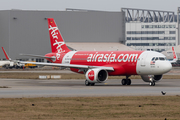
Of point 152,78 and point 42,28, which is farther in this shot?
point 42,28

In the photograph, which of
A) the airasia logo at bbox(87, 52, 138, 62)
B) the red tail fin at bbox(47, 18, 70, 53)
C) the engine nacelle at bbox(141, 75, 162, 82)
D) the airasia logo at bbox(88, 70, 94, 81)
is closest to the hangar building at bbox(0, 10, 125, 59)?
the red tail fin at bbox(47, 18, 70, 53)

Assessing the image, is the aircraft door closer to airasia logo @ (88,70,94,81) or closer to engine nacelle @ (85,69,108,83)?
engine nacelle @ (85,69,108,83)

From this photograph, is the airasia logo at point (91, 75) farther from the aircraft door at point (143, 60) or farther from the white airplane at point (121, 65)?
the aircraft door at point (143, 60)

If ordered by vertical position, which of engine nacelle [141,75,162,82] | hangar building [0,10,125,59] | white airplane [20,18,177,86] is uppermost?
hangar building [0,10,125,59]

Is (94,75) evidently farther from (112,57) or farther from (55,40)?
(55,40)

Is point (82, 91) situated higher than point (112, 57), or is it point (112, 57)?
point (112, 57)

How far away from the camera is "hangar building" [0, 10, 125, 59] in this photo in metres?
115

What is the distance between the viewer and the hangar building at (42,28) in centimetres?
11494

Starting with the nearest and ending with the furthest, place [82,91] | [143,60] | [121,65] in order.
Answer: [82,91]
[143,60]
[121,65]

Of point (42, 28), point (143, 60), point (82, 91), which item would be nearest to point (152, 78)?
point (143, 60)

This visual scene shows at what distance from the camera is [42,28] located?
116562mm

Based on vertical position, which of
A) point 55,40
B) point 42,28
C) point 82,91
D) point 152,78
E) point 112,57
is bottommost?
point 82,91

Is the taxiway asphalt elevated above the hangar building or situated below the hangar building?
below

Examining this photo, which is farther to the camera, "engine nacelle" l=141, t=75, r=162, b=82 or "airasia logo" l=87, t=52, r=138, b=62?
"airasia logo" l=87, t=52, r=138, b=62
